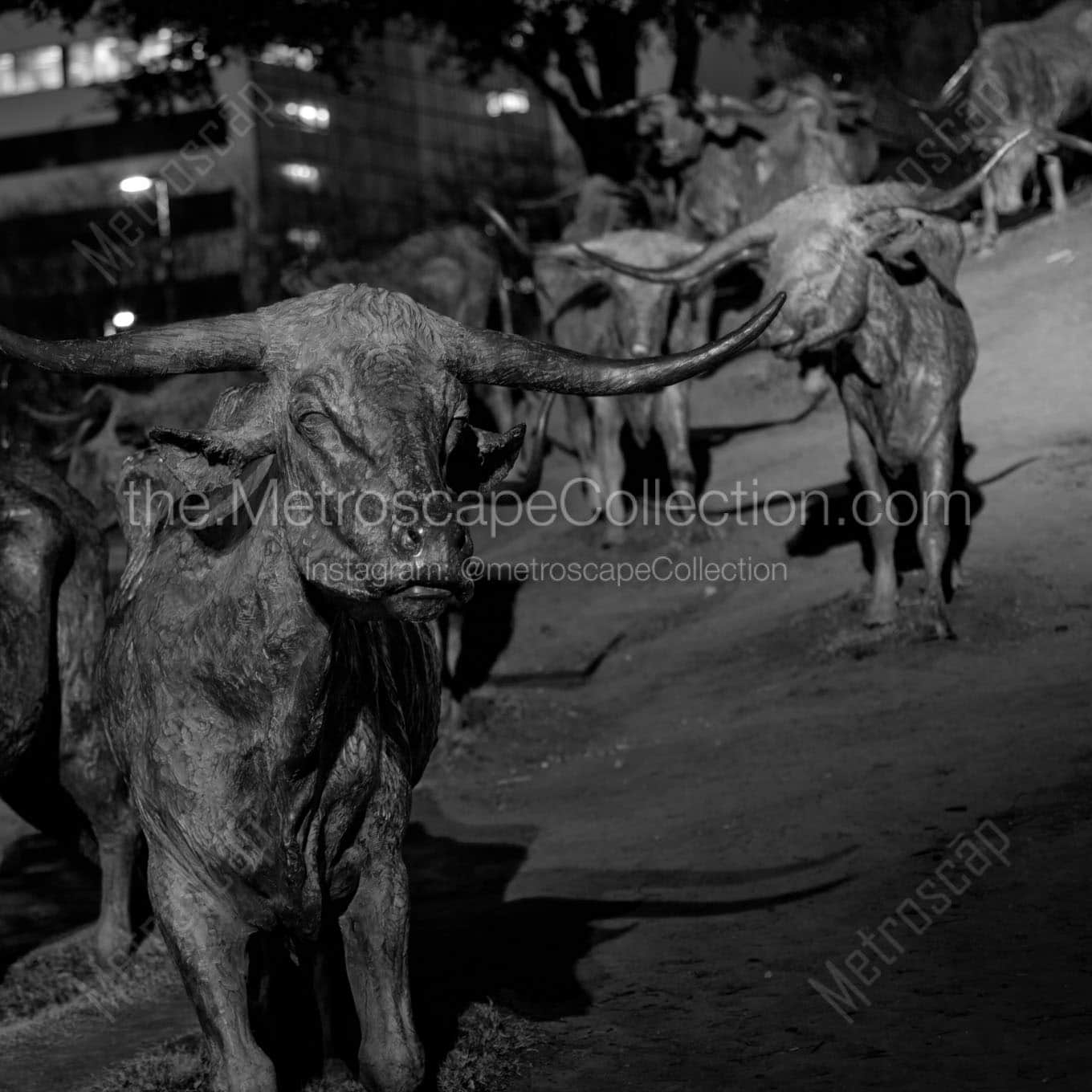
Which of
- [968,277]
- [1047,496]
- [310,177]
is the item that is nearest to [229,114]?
[310,177]

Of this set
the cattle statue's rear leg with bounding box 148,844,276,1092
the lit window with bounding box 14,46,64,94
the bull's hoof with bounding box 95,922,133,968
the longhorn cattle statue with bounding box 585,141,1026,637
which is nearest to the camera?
the cattle statue's rear leg with bounding box 148,844,276,1092

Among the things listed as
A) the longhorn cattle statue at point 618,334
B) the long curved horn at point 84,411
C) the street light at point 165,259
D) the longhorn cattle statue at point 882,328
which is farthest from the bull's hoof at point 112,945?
the street light at point 165,259

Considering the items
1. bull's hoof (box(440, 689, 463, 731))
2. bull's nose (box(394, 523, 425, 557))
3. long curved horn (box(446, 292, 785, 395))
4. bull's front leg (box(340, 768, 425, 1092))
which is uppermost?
long curved horn (box(446, 292, 785, 395))

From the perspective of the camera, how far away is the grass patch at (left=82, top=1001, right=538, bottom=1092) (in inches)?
193

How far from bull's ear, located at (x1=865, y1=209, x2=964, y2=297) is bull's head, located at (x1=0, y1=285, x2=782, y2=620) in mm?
7184

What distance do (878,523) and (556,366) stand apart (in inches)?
293

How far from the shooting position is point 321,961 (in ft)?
16.3

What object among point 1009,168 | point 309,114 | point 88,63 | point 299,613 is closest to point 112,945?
point 299,613

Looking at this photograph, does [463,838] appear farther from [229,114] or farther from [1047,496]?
[229,114]

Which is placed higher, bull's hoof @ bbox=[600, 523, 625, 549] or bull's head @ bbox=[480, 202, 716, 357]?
bull's head @ bbox=[480, 202, 716, 357]

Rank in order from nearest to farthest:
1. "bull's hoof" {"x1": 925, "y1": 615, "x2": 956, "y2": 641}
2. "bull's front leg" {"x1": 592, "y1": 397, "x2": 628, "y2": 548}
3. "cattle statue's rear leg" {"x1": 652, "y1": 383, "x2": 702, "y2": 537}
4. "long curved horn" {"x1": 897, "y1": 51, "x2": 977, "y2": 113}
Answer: "bull's hoof" {"x1": 925, "y1": 615, "x2": 956, "y2": 641} < "cattle statue's rear leg" {"x1": 652, "y1": 383, "x2": 702, "y2": 537} < "bull's front leg" {"x1": 592, "y1": 397, "x2": 628, "y2": 548} < "long curved horn" {"x1": 897, "y1": 51, "x2": 977, "y2": 113}

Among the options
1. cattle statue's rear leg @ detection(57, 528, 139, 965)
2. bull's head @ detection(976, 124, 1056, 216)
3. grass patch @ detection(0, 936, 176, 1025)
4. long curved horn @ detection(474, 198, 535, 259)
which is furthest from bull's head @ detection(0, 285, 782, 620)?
bull's head @ detection(976, 124, 1056, 216)

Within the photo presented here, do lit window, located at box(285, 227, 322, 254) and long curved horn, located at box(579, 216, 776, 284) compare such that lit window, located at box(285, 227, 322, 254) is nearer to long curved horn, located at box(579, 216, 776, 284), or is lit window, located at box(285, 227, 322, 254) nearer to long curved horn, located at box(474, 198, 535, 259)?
long curved horn, located at box(474, 198, 535, 259)

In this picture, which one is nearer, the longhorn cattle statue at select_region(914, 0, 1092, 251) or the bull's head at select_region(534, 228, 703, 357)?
the bull's head at select_region(534, 228, 703, 357)
